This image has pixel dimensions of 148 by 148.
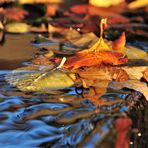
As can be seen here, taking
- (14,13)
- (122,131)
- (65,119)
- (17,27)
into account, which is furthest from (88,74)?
(14,13)

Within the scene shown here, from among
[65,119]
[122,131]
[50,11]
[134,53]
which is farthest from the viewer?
[50,11]

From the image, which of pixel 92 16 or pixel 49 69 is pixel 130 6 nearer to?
pixel 92 16

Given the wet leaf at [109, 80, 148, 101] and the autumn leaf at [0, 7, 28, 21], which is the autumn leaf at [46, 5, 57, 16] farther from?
the wet leaf at [109, 80, 148, 101]

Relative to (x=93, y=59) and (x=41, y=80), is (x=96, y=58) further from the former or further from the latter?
(x=41, y=80)

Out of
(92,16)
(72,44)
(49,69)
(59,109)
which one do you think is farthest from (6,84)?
(92,16)

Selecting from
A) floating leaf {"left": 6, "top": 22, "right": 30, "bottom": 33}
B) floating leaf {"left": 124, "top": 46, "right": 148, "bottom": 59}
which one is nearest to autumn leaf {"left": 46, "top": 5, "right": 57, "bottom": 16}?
floating leaf {"left": 6, "top": 22, "right": 30, "bottom": 33}

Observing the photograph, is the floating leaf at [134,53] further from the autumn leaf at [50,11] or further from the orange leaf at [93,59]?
the autumn leaf at [50,11]
